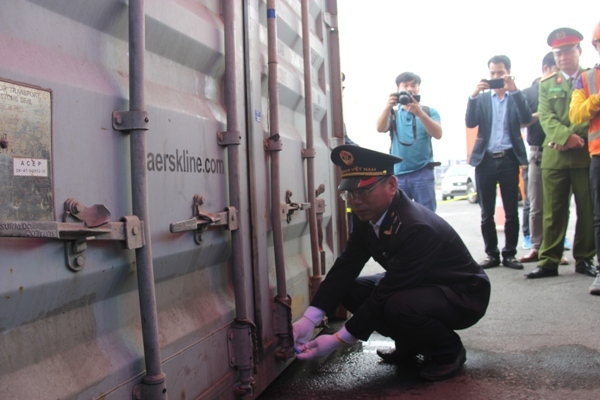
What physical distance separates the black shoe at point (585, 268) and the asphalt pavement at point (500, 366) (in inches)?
34.0

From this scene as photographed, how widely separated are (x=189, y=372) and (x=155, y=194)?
0.59 metres

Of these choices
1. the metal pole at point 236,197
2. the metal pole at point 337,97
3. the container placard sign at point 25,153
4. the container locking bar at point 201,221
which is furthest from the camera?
the metal pole at point 337,97

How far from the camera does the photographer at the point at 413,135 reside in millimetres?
4785

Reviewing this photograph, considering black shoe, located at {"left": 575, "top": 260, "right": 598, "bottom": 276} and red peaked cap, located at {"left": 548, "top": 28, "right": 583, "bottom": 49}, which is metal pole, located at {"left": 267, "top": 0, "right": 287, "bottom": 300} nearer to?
red peaked cap, located at {"left": 548, "top": 28, "right": 583, "bottom": 49}

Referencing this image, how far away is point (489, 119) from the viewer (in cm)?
521

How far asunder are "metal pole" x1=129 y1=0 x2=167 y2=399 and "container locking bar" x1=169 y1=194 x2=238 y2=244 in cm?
24

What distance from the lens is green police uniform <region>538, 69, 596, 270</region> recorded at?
15.2 feet

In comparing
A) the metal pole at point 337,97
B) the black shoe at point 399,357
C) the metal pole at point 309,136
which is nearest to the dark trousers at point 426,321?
the black shoe at point 399,357

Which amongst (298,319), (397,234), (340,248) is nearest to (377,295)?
(397,234)

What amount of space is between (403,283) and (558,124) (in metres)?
2.81

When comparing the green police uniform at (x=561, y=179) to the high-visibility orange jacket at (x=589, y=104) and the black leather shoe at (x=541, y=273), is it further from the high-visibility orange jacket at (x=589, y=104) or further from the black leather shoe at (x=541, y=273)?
the high-visibility orange jacket at (x=589, y=104)

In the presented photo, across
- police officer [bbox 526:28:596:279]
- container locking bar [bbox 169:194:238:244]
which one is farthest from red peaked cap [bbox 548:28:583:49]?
container locking bar [bbox 169:194:238:244]

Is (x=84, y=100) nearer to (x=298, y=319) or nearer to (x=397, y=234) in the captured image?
Result: (x=397, y=234)

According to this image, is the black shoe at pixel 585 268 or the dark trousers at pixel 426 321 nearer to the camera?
the dark trousers at pixel 426 321
